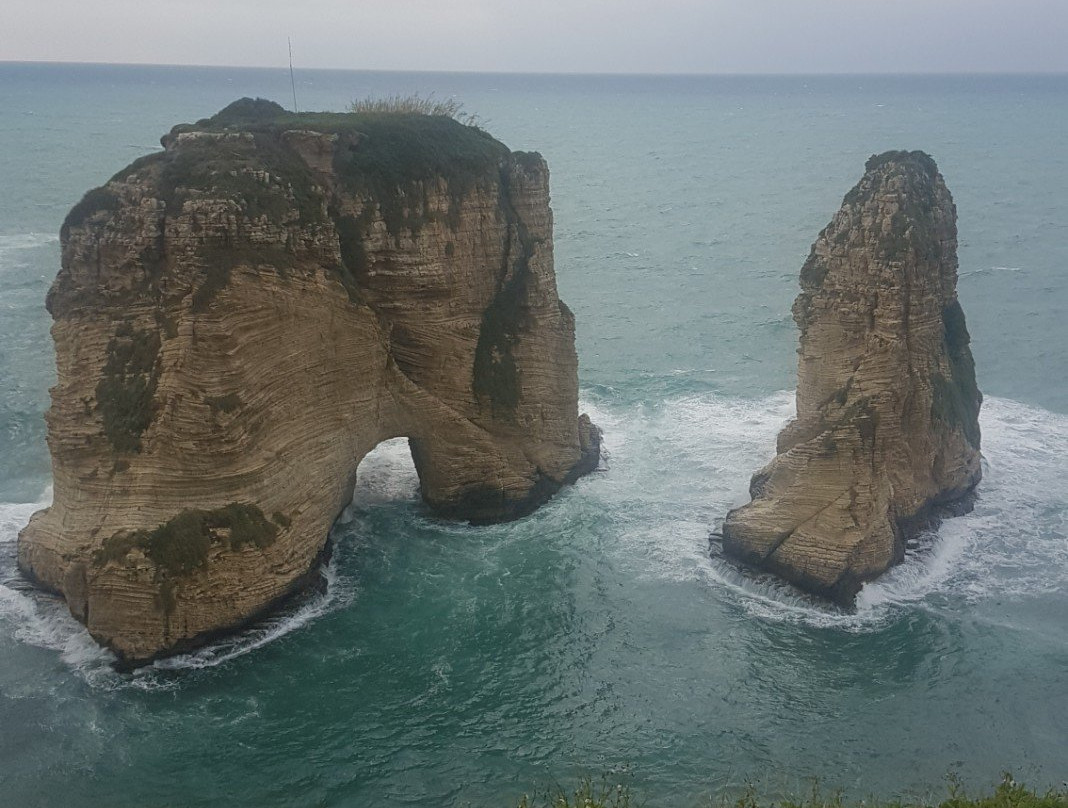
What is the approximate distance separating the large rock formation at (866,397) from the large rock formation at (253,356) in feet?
27.2

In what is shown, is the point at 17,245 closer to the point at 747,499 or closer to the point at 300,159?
the point at 300,159

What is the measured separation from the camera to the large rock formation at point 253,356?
79.3 feet

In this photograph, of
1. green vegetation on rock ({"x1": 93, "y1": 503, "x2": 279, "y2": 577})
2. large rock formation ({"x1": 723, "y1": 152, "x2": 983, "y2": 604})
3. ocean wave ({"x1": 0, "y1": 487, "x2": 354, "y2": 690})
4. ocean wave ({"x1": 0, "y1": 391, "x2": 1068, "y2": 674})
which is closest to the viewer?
ocean wave ({"x1": 0, "y1": 487, "x2": 354, "y2": 690})

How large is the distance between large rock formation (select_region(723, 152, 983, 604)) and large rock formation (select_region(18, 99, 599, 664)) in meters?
8.30

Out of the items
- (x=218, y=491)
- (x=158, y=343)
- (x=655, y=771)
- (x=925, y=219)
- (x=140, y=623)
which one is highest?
(x=925, y=219)

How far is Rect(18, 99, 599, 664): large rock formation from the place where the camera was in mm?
24172

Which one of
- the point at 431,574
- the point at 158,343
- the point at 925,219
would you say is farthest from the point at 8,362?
the point at 925,219

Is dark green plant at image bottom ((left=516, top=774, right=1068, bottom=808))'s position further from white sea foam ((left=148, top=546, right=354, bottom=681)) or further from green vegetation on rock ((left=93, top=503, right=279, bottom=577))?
green vegetation on rock ((left=93, top=503, right=279, bottom=577))

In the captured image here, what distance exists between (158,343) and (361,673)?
28.6 feet

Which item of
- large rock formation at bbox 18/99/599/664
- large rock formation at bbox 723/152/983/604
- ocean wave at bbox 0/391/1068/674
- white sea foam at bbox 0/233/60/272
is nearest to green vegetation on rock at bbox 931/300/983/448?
large rock formation at bbox 723/152/983/604

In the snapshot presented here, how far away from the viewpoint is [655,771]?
2064 centimetres

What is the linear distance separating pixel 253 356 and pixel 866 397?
1485cm

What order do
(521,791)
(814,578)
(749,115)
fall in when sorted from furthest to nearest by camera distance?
(749,115), (814,578), (521,791)

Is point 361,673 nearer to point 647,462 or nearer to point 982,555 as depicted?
point 647,462
